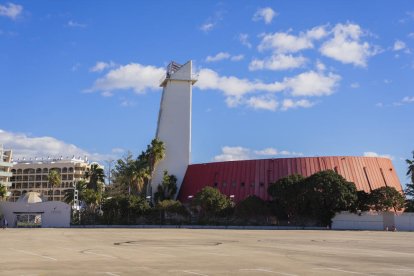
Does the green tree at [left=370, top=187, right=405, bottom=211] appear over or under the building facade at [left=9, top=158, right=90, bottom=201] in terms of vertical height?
under

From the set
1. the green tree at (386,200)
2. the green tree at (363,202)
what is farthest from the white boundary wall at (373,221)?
the green tree at (386,200)

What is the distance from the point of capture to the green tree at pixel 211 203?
7081 cm

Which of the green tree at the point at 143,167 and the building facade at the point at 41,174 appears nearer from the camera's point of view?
the green tree at the point at 143,167

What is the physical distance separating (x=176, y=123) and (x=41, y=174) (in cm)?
7597

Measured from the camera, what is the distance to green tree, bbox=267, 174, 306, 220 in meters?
65.6

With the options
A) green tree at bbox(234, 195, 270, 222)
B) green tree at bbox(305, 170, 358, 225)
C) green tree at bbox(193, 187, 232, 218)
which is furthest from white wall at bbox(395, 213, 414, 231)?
green tree at bbox(193, 187, 232, 218)

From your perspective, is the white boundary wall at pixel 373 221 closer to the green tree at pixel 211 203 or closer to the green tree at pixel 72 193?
the green tree at pixel 211 203

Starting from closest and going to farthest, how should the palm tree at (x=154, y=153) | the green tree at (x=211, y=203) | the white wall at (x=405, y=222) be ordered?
the white wall at (x=405, y=222), the green tree at (x=211, y=203), the palm tree at (x=154, y=153)

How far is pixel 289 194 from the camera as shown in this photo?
66.9m

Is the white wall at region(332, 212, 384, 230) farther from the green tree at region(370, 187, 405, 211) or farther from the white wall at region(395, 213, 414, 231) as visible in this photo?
the white wall at region(395, 213, 414, 231)

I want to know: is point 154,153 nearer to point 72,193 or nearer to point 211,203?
point 211,203

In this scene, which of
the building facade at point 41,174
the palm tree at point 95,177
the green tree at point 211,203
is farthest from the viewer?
the building facade at point 41,174

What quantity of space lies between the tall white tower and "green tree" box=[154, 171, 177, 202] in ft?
6.24

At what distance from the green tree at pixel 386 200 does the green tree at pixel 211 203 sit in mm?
20117
